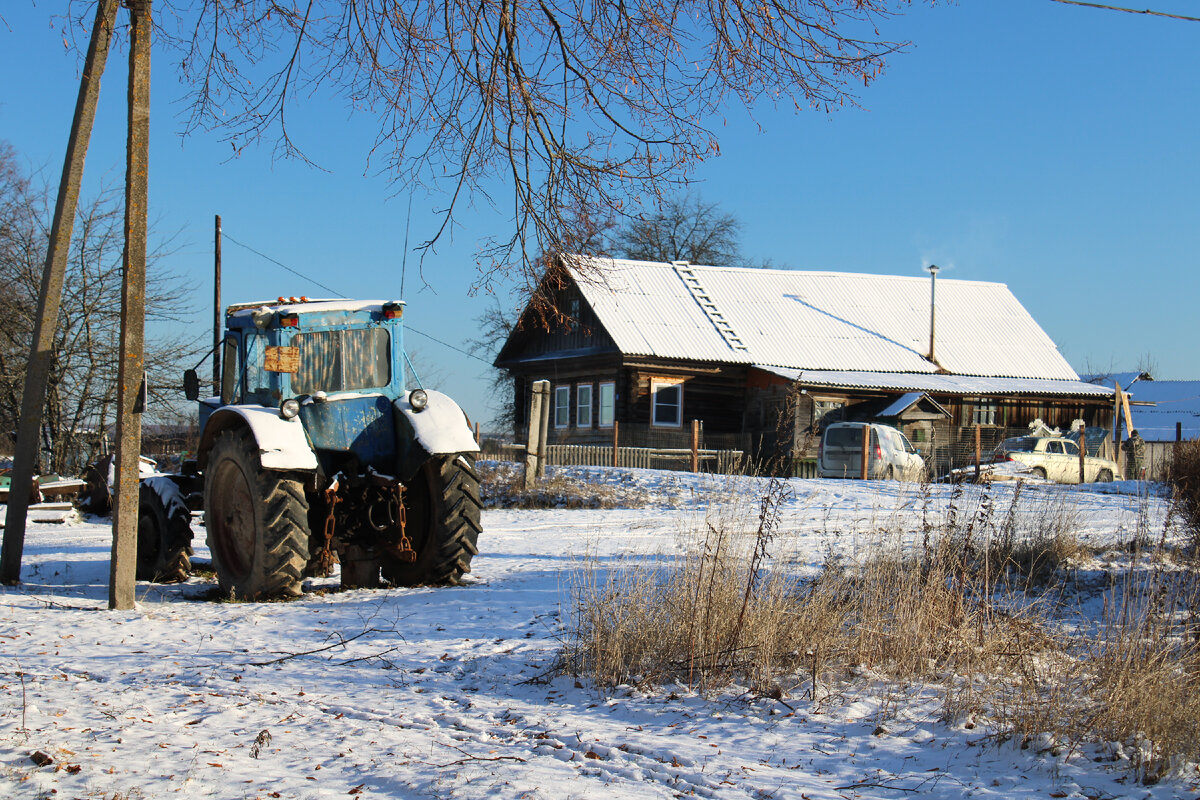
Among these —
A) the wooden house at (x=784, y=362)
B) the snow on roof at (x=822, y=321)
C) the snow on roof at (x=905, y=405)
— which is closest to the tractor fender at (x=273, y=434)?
the wooden house at (x=784, y=362)

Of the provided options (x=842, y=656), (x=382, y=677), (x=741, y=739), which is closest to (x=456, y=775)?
(x=741, y=739)

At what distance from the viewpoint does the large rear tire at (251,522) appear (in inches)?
320

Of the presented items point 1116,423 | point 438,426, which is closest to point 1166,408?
point 1116,423

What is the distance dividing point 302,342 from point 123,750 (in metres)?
5.12

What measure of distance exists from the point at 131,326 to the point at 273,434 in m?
1.42

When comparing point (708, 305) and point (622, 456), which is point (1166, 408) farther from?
point (622, 456)

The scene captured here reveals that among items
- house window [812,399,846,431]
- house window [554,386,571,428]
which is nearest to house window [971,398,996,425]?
house window [812,399,846,431]

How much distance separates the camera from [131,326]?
322 inches

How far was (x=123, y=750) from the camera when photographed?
14.6 ft

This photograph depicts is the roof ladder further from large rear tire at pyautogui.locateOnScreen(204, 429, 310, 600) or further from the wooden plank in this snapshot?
large rear tire at pyautogui.locateOnScreen(204, 429, 310, 600)

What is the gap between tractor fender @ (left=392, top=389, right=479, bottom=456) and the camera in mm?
8758

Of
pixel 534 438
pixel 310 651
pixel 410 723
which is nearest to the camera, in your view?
pixel 410 723

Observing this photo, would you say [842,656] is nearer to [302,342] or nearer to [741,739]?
[741,739]

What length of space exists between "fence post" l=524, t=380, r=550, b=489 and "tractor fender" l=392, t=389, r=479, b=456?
944 cm
